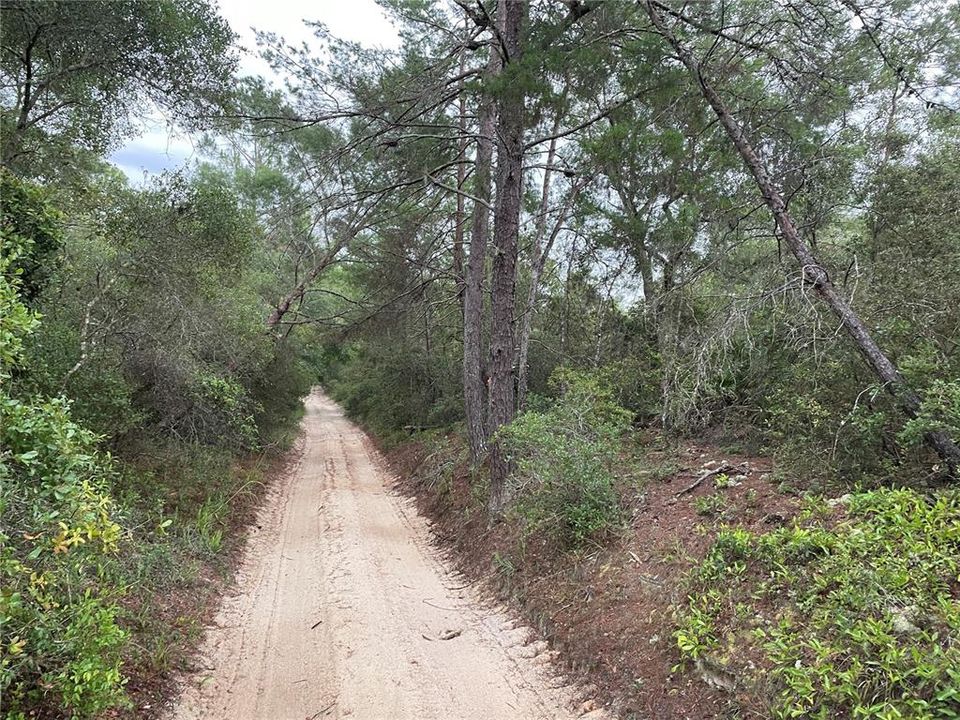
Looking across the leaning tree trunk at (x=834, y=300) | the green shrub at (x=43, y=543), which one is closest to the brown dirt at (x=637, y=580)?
the leaning tree trunk at (x=834, y=300)

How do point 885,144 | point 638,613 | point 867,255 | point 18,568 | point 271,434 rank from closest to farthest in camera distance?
point 18,568
point 638,613
point 867,255
point 885,144
point 271,434

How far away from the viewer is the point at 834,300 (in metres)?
4.70

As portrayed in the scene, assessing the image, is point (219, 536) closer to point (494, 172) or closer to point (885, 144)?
point (494, 172)

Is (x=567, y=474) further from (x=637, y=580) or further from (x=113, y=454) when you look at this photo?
(x=113, y=454)

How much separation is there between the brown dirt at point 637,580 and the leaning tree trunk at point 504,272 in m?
0.97

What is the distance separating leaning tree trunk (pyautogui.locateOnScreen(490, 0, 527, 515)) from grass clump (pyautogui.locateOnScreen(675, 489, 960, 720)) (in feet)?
12.1

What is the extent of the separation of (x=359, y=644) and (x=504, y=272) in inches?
188

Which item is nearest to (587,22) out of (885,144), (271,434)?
(885,144)

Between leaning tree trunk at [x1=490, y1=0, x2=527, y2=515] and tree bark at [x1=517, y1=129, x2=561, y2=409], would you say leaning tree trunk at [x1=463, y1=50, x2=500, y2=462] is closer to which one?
tree bark at [x1=517, y1=129, x2=561, y2=409]

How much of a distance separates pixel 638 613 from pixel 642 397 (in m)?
4.87

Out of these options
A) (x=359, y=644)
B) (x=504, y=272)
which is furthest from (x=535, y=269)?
(x=359, y=644)

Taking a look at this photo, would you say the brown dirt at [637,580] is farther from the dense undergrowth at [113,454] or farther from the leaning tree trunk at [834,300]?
the dense undergrowth at [113,454]

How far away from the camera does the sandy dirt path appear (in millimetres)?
3877

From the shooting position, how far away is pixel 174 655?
4297 mm
